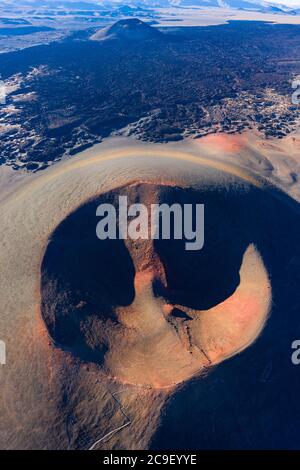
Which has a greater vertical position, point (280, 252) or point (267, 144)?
point (267, 144)

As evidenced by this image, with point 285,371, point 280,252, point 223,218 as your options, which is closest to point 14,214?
point 223,218

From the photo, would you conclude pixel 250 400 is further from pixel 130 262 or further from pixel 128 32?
pixel 128 32

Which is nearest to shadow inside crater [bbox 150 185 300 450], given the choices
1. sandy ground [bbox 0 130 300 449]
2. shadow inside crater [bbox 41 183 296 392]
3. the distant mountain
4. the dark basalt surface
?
sandy ground [bbox 0 130 300 449]

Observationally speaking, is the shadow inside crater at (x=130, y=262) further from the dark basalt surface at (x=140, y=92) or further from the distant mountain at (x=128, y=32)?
the distant mountain at (x=128, y=32)

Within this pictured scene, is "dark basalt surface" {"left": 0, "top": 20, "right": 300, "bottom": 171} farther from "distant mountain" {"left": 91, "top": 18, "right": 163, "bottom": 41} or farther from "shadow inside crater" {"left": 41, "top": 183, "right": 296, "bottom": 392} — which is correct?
"shadow inside crater" {"left": 41, "top": 183, "right": 296, "bottom": 392}

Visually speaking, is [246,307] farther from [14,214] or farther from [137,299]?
[14,214]
